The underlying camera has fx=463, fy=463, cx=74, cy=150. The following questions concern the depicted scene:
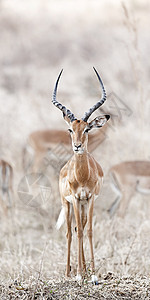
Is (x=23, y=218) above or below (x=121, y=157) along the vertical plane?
below

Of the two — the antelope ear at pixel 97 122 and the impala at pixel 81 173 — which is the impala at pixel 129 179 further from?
the antelope ear at pixel 97 122

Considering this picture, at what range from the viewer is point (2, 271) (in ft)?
15.7

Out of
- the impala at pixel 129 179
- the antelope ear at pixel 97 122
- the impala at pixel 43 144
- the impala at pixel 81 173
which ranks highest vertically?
the impala at pixel 43 144

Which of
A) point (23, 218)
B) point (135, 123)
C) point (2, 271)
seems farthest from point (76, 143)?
point (135, 123)

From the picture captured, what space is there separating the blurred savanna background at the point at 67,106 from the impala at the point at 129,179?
0.23 meters

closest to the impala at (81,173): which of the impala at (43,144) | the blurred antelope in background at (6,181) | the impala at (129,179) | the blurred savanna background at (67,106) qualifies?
the blurred savanna background at (67,106)

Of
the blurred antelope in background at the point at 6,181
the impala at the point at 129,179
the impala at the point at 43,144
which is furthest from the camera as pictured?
the impala at the point at 43,144

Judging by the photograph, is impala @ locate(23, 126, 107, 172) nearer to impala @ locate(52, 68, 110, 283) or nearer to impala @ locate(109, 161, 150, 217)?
impala @ locate(109, 161, 150, 217)

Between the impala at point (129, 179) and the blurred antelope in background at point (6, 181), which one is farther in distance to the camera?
the blurred antelope in background at point (6, 181)

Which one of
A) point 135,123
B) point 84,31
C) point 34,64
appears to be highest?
point 84,31

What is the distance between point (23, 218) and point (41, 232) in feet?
2.25

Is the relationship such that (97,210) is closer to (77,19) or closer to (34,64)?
(34,64)

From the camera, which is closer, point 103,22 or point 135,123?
point 135,123

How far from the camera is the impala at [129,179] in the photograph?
834cm
